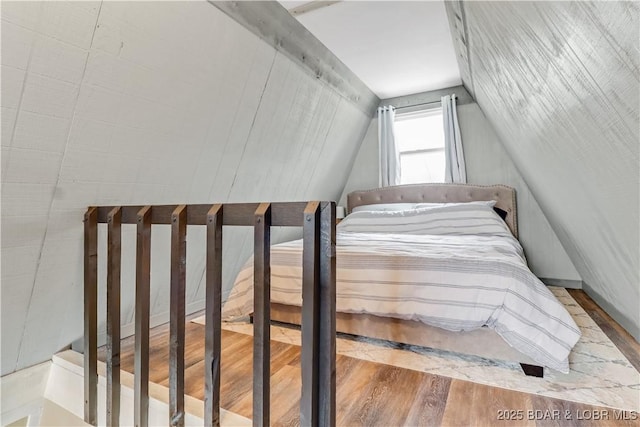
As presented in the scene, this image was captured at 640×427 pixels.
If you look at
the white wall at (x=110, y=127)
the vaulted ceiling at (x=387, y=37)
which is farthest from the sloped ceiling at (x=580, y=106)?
the white wall at (x=110, y=127)

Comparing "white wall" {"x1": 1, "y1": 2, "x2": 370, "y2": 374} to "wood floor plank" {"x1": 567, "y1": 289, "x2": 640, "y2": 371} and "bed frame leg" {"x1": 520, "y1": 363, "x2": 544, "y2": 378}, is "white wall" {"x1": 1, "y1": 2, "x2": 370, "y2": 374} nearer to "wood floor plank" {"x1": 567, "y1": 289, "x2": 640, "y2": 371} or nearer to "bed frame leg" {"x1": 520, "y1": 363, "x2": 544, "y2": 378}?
"bed frame leg" {"x1": 520, "y1": 363, "x2": 544, "y2": 378}

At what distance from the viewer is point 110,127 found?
1.46 meters

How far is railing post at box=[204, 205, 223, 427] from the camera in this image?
3.58ft

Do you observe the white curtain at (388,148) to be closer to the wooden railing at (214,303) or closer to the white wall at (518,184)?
the white wall at (518,184)

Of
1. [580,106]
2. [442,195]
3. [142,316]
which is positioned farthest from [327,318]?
[442,195]

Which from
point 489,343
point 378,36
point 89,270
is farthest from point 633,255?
point 89,270

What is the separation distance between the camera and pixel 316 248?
3.06ft

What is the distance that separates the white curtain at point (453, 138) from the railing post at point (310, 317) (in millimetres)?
2943

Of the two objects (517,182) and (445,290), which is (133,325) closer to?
(445,290)

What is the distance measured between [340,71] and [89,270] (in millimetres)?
2280

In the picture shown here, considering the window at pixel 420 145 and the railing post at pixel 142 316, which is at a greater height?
the window at pixel 420 145

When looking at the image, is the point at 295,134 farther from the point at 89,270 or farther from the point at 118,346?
the point at 118,346

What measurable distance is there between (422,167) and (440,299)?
242cm

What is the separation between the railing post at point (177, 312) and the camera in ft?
3.91
